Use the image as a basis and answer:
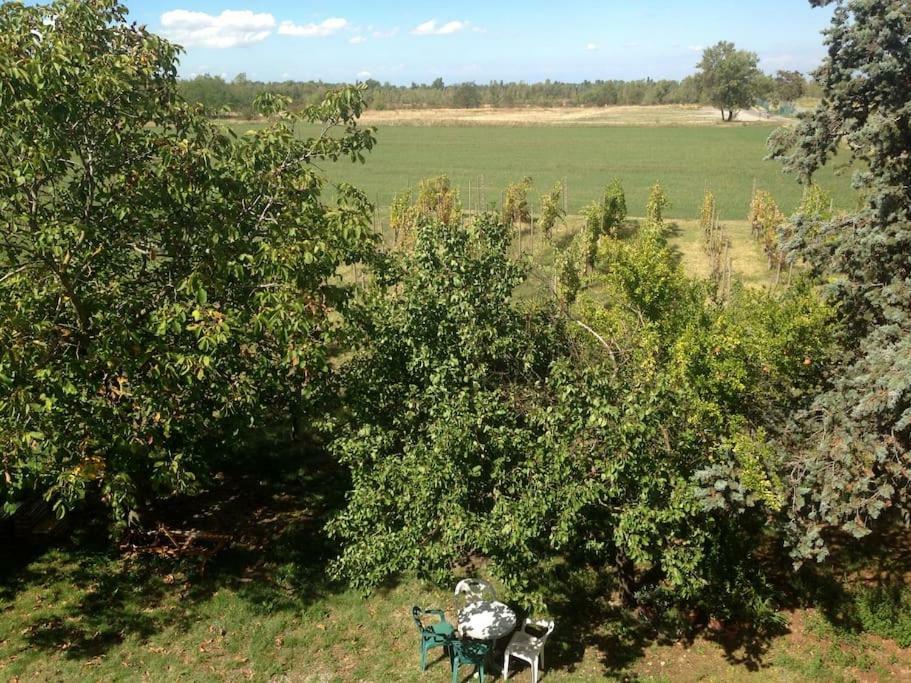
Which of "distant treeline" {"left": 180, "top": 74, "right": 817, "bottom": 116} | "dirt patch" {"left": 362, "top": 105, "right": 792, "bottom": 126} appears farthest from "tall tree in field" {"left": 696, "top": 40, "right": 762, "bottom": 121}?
"distant treeline" {"left": 180, "top": 74, "right": 817, "bottom": 116}

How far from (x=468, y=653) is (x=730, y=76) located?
339 feet

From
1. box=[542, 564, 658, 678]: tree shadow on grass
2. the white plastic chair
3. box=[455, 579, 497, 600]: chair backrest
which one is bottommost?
box=[542, 564, 658, 678]: tree shadow on grass

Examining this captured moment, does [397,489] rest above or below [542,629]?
above

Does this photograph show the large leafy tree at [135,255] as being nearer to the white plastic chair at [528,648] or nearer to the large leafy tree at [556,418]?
the large leafy tree at [556,418]

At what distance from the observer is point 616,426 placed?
757 centimetres

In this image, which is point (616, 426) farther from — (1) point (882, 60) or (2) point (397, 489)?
(1) point (882, 60)

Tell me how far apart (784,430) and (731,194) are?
38076 millimetres

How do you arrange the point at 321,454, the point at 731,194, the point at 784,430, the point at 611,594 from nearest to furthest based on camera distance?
the point at 784,430 < the point at 611,594 < the point at 321,454 < the point at 731,194

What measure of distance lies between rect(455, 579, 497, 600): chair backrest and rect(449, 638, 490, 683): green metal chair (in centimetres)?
101

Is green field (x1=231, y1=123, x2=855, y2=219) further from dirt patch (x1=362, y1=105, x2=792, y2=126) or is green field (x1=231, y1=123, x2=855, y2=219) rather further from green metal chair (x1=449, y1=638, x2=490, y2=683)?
green metal chair (x1=449, y1=638, x2=490, y2=683)

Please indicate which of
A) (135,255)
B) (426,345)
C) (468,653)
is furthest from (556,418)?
(135,255)

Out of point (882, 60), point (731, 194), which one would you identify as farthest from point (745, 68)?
point (882, 60)

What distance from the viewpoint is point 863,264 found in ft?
31.3

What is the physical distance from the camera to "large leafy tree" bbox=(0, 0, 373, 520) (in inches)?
300
